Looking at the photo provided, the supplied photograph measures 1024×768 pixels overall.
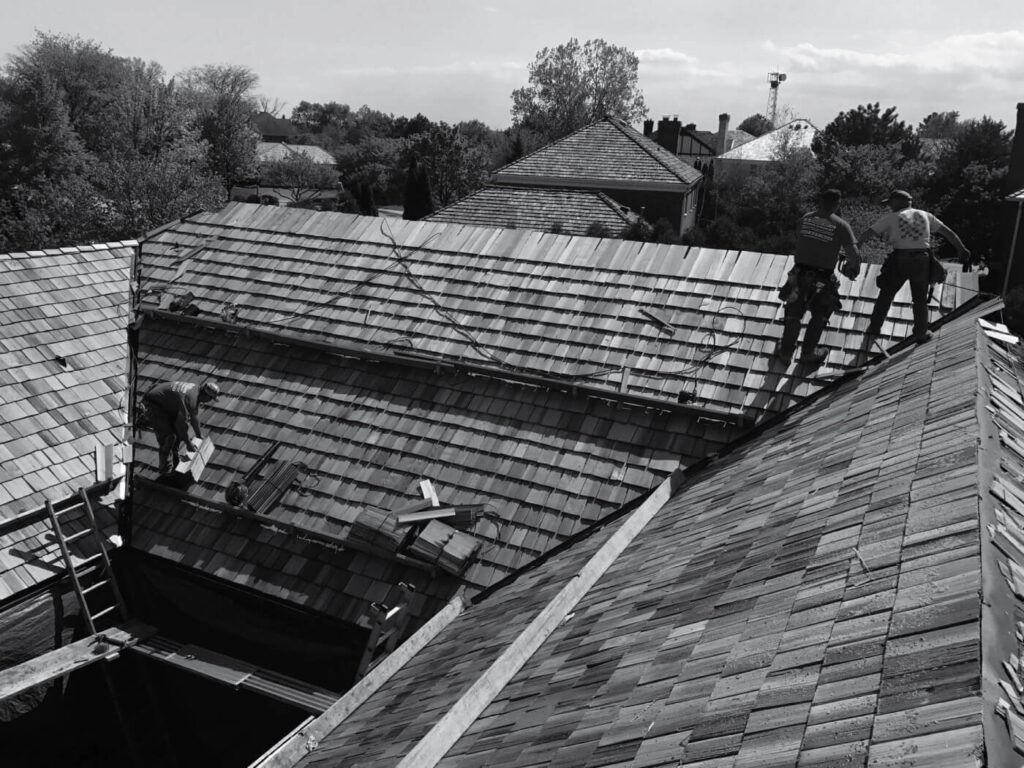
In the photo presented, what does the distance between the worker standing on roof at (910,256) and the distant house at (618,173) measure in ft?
91.0

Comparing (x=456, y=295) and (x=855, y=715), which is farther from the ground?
(x=456, y=295)

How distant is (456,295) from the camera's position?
11.3 m

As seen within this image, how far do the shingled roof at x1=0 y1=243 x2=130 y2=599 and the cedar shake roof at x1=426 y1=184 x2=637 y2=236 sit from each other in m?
18.7

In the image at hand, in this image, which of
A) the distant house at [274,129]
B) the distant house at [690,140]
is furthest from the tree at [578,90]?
the distant house at [274,129]

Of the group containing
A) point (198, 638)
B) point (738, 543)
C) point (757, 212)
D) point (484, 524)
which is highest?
point (757, 212)

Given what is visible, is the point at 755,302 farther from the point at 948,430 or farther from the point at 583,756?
the point at 583,756

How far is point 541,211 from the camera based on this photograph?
30.1 m

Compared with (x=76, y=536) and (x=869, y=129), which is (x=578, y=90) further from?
(x=76, y=536)

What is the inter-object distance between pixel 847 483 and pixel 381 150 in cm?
7305

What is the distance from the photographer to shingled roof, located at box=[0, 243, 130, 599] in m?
8.70

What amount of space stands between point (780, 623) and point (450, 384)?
6.56 meters

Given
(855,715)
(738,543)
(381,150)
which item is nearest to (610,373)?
(738,543)

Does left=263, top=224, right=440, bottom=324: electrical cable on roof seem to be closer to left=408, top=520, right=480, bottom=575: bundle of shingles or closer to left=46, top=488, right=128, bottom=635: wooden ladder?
left=46, top=488, right=128, bottom=635: wooden ladder

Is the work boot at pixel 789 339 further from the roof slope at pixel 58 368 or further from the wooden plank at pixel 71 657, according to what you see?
the roof slope at pixel 58 368
